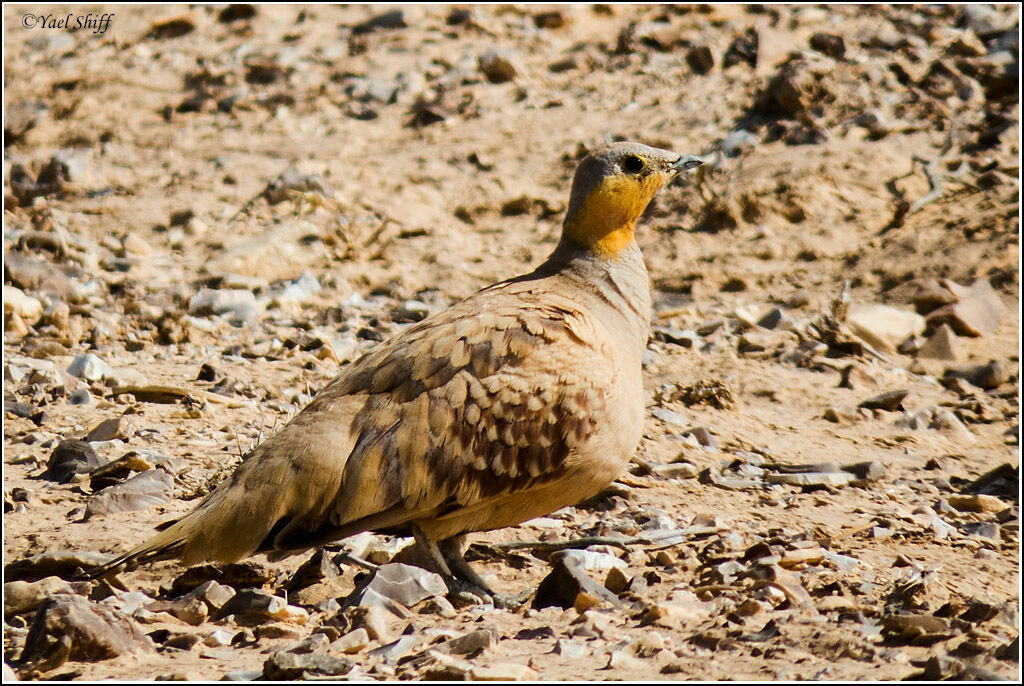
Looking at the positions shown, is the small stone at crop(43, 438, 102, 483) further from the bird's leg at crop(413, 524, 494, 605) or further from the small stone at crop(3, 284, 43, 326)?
the small stone at crop(3, 284, 43, 326)

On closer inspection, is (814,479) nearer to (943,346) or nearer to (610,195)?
(610,195)

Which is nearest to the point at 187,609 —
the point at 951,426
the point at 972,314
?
the point at 951,426

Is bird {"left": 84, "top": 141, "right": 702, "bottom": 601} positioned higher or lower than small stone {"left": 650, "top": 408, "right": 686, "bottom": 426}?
higher

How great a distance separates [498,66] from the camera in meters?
11.0

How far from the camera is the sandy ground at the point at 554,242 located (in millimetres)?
4180

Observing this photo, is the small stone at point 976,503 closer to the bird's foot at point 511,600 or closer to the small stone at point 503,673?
the bird's foot at point 511,600

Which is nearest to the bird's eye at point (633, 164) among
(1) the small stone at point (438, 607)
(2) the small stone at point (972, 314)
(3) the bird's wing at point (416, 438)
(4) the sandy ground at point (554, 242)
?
A: (3) the bird's wing at point (416, 438)

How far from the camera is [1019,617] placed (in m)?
3.91

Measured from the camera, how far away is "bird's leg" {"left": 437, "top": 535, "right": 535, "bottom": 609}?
174 inches

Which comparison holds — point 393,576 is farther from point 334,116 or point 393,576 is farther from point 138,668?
point 334,116

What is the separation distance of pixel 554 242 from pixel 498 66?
2829 millimetres

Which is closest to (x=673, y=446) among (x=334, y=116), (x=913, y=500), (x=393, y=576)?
(x=913, y=500)

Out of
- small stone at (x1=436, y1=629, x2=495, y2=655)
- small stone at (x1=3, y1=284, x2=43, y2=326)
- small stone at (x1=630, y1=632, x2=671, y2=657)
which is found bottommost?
small stone at (x1=630, y1=632, x2=671, y2=657)

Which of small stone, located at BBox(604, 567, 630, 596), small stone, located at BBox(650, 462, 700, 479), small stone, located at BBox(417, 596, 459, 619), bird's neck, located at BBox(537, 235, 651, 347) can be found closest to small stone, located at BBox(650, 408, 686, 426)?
small stone, located at BBox(650, 462, 700, 479)
